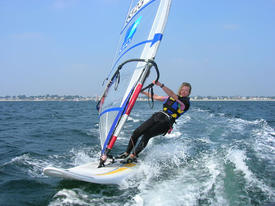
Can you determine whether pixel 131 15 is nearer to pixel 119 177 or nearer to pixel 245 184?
pixel 119 177

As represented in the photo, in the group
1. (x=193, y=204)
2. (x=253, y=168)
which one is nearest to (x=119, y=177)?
(x=193, y=204)

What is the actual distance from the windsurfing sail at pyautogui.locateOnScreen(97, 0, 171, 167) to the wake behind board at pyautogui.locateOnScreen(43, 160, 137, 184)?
0.31m

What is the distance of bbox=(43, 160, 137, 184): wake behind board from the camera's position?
356 cm

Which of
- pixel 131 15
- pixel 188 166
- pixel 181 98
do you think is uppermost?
pixel 131 15

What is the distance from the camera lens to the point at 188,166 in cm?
492

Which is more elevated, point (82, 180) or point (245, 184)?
point (245, 184)

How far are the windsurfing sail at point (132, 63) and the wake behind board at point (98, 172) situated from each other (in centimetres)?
31

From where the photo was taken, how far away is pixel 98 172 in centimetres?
409

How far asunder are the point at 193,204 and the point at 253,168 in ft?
7.36

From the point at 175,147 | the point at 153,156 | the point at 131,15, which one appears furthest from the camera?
the point at 175,147

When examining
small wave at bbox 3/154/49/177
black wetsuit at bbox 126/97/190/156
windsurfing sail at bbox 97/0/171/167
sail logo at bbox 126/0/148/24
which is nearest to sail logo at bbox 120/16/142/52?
windsurfing sail at bbox 97/0/171/167

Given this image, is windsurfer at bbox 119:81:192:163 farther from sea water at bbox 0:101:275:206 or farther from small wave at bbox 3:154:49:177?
small wave at bbox 3:154:49:177

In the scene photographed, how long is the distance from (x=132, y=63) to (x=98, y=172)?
1993 mm

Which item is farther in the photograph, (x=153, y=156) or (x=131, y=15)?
(x=153, y=156)
